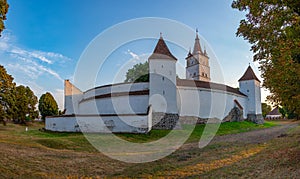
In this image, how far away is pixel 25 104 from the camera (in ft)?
128

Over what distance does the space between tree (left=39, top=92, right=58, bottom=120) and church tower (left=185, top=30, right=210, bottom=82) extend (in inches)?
1124

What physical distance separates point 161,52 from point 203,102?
29.2 ft

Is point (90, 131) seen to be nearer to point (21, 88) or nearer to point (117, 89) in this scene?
point (117, 89)

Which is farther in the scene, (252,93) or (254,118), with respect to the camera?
(252,93)

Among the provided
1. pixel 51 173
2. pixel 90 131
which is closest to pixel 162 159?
pixel 51 173

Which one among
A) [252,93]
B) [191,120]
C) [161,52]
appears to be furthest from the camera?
[252,93]

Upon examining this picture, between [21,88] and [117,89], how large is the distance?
22913mm

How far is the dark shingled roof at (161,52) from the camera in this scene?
24953 mm

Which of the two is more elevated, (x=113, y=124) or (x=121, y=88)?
(x=121, y=88)

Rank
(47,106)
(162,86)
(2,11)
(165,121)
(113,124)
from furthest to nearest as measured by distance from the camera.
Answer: (47,106)
(162,86)
(165,121)
(113,124)
(2,11)

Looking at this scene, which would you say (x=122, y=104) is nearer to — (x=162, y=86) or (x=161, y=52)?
(x=162, y=86)

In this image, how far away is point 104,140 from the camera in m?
16.5

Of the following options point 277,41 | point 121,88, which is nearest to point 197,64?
point 121,88

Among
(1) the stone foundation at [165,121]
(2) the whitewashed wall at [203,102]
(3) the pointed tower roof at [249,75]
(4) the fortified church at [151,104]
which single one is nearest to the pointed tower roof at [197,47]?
(3) the pointed tower roof at [249,75]
